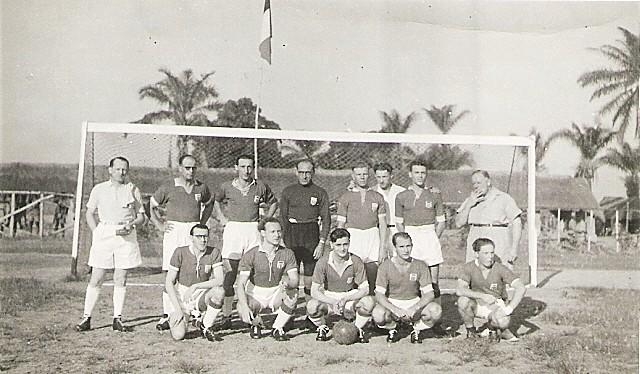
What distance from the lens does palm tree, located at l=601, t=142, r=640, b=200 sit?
407 centimetres

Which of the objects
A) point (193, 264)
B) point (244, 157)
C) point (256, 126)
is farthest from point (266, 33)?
point (193, 264)

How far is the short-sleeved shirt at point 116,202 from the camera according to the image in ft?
12.0

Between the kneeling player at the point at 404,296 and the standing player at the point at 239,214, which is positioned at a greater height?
the standing player at the point at 239,214

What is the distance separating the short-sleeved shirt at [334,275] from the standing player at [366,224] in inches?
5.8

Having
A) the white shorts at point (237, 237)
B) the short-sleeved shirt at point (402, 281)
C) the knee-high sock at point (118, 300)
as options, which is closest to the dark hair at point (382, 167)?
the short-sleeved shirt at point (402, 281)

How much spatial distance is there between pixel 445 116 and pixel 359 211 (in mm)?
767

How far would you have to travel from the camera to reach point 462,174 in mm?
3959

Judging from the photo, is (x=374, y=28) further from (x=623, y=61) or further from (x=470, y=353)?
(x=470, y=353)

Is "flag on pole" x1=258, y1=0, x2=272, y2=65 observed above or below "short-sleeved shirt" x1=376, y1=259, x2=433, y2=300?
above

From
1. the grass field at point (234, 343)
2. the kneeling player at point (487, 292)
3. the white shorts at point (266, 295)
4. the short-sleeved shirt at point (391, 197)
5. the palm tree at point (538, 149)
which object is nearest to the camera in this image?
the grass field at point (234, 343)

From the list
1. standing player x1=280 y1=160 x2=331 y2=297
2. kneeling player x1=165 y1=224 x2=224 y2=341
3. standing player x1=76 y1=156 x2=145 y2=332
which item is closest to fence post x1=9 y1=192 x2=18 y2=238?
standing player x1=76 y1=156 x2=145 y2=332

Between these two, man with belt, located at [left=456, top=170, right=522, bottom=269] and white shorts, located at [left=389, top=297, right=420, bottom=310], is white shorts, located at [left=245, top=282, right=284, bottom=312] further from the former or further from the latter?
man with belt, located at [left=456, top=170, right=522, bottom=269]

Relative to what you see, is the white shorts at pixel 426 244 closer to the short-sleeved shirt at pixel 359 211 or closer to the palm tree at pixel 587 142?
the short-sleeved shirt at pixel 359 211

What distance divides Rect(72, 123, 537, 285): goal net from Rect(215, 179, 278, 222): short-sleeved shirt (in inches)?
2.8
